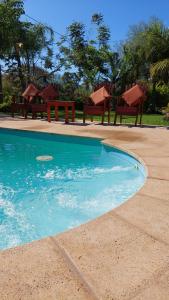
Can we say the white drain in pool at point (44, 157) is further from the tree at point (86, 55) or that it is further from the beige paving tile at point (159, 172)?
the tree at point (86, 55)

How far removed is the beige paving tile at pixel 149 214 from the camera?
2.75 m

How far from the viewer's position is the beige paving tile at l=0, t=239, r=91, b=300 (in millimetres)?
1906

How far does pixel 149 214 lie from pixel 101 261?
1042 millimetres

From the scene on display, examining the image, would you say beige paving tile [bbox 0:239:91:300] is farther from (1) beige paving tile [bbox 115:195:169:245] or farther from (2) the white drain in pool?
(2) the white drain in pool

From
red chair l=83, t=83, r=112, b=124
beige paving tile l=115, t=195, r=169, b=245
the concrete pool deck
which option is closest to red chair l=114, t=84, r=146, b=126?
red chair l=83, t=83, r=112, b=124

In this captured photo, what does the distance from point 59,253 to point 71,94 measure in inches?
944

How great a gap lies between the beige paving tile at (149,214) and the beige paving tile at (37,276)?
0.93 m

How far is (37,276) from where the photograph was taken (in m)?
2.09

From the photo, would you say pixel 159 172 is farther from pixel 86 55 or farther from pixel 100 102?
pixel 86 55

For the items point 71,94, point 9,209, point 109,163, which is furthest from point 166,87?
point 9,209

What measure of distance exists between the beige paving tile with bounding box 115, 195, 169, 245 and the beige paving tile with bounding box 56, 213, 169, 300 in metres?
0.11

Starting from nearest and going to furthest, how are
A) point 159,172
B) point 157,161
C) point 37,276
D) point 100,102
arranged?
point 37,276
point 159,172
point 157,161
point 100,102

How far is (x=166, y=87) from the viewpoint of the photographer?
17.7 meters

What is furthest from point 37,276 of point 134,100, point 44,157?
point 134,100
